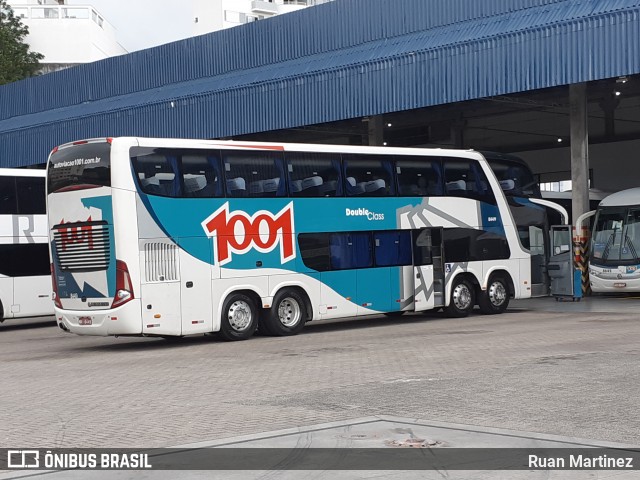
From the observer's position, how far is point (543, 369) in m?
13.3

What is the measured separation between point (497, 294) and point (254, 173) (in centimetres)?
808

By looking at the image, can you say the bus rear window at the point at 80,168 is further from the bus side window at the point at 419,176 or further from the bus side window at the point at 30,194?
the bus side window at the point at 419,176

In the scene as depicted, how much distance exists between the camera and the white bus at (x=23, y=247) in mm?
25578

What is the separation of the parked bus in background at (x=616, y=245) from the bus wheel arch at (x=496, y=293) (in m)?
6.14

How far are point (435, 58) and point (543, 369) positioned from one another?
17.8 metres

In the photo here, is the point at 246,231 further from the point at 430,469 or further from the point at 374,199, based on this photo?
the point at 430,469

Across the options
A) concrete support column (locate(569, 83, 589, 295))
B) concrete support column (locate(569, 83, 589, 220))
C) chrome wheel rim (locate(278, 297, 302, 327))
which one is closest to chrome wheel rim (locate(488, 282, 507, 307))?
concrete support column (locate(569, 83, 589, 295))

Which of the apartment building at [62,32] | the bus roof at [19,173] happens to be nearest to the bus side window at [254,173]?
the bus roof at [19,173]

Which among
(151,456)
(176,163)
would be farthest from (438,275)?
(151,456)

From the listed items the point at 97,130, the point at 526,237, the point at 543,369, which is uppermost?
the point at 97,130

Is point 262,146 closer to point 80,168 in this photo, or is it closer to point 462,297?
point 80,168

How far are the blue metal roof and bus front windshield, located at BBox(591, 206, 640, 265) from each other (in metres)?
5.85

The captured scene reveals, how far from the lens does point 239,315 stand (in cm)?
1989

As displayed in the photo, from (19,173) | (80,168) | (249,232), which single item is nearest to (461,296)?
(249,232)
